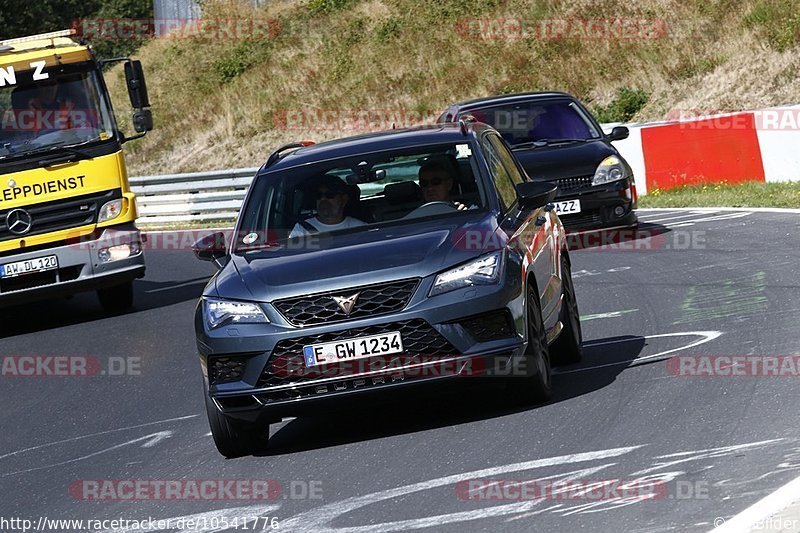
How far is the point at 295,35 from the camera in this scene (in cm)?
5009

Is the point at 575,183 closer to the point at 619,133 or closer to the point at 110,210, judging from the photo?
the point at 619,133

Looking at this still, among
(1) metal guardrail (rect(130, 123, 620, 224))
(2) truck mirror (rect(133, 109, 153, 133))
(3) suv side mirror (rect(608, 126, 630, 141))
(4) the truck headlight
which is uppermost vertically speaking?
(2) truck mirror (rect(133, 109, 153, 133))

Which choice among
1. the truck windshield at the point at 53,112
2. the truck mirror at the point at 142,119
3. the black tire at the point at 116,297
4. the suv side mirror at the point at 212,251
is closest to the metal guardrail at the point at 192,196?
the black tire at the point at 116,297

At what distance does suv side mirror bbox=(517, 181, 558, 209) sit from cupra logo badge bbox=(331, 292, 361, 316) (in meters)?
1.62

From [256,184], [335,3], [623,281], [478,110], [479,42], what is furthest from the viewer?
[335,3]

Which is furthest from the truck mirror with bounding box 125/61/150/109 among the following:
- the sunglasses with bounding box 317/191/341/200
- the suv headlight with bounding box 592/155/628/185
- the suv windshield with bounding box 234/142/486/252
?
the sunglasses with bounding box 317/191/341/200

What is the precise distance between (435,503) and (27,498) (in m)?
2.64

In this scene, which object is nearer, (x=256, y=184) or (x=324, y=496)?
(x=324, y=496)

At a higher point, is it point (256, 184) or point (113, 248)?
point (256, 184)

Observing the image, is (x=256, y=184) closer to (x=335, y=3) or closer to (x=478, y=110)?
(x=478, y=110)

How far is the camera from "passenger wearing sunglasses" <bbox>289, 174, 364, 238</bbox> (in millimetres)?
8656

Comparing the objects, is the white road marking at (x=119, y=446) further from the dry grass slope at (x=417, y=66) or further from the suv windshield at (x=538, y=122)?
the dry grass slope at (x=417, y=66)

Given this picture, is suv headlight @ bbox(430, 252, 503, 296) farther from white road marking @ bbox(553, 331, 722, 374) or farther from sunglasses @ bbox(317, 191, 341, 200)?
white road marking @ bbox(553, 331, 722, 374)

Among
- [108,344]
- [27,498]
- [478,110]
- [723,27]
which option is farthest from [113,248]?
[723,27]
